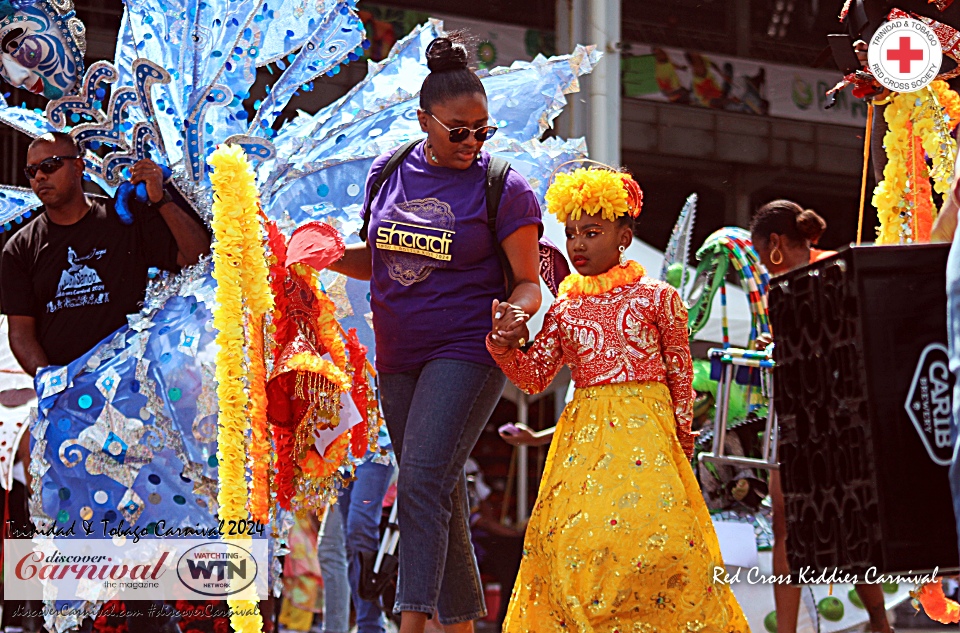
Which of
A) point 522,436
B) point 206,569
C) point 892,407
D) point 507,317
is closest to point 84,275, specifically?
point 206,569

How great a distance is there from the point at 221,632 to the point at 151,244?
56.2 inches

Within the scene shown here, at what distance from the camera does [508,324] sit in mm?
3242

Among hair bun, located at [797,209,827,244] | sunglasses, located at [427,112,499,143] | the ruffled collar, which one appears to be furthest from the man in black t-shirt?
hair bun, located at [797,209,827,244]

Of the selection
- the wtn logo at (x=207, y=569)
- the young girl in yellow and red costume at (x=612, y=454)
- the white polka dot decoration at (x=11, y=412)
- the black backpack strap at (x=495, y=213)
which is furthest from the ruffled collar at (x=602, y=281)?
the white polka dot decoration at (x=11, y=412)

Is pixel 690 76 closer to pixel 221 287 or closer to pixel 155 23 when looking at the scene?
pixel 155 23

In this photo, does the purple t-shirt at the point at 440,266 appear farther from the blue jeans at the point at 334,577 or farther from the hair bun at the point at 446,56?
the blue jeans at the point at 334,577

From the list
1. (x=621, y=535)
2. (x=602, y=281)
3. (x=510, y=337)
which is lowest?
(x=621, y=535)

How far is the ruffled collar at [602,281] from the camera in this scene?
3670 mm

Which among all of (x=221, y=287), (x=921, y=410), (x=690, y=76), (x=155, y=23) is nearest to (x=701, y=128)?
(x=690, y=76)

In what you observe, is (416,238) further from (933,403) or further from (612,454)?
Result: (933,403)

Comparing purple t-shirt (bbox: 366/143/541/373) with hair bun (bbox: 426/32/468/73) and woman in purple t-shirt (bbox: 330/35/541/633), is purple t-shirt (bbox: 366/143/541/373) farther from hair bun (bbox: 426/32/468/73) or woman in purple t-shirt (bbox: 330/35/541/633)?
hair bun (bbox: 426/32/468/73)

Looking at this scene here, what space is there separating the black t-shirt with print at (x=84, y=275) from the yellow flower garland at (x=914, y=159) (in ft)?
8.09

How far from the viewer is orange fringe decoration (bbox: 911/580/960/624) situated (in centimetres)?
398

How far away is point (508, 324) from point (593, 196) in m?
0.62
